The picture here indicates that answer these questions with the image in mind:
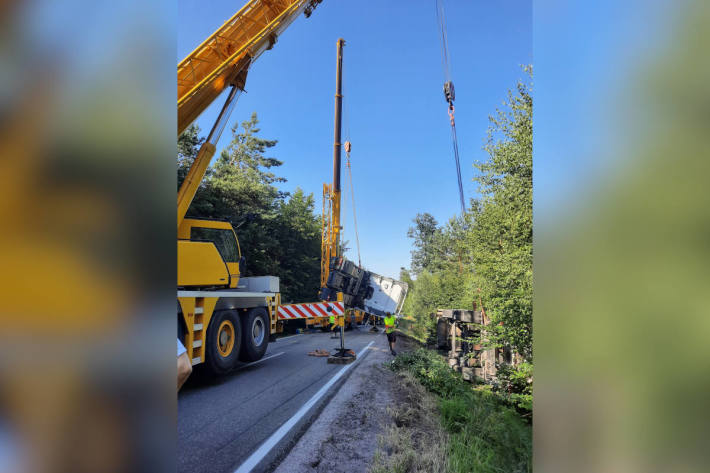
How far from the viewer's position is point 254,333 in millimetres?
7812

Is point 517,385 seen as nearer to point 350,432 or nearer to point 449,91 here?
point 350,432

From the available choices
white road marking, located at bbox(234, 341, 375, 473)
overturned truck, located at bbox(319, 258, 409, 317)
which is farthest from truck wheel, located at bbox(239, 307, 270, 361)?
overturned truck, located at bbox(319, 258, 409, 317)

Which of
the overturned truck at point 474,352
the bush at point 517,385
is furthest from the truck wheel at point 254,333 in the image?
the bush at point 517,385

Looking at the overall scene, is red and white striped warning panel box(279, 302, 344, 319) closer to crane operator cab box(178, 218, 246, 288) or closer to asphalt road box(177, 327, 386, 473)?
asphalt road box(177, 327, 386, 473)

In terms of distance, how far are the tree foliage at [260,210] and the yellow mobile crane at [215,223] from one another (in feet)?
32.2

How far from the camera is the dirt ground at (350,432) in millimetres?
3055

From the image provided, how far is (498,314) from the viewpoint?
6.52m

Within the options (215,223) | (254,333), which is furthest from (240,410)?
(215,223)

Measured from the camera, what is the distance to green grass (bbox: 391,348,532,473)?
3.10 metres

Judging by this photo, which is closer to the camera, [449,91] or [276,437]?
[276,437]

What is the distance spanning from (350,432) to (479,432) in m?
1.54
